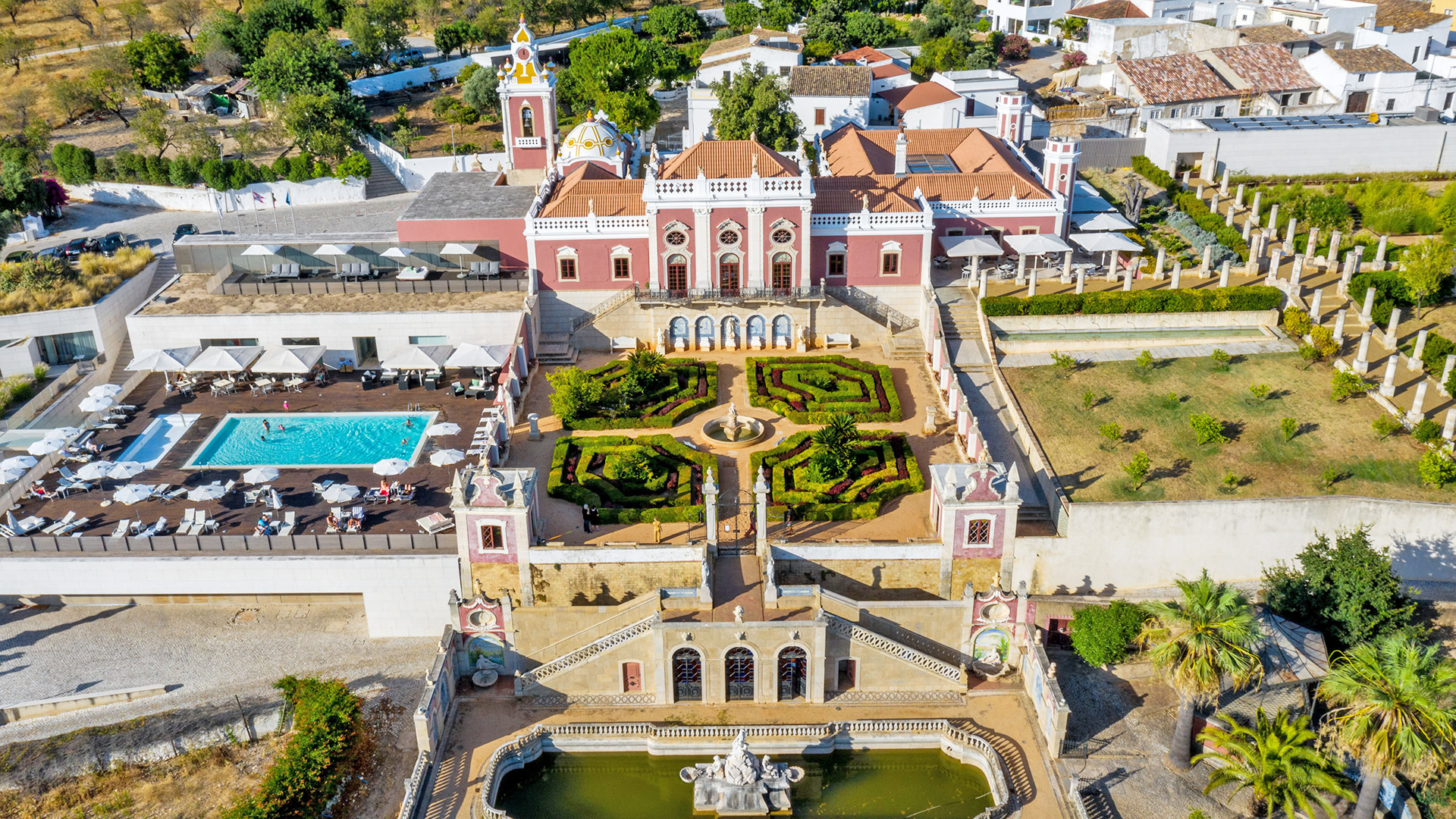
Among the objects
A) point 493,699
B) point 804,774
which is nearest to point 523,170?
point 493,699

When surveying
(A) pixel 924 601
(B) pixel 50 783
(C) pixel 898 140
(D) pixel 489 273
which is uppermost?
(C) pixel 898 140

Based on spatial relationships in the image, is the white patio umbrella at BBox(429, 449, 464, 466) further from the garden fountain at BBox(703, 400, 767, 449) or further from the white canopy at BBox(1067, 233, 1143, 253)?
the white canopy at BBox(1067, 233, 1143, 253)

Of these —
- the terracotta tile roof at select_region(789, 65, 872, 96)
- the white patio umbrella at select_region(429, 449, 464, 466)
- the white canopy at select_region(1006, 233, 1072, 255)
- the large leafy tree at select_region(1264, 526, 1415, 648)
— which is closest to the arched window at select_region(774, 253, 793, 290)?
the white canopy at select_region(1006, 233, 1072, 255)

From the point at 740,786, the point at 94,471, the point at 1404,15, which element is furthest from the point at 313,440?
the point at 1404,15

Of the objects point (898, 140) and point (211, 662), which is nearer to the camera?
point (211, 662)

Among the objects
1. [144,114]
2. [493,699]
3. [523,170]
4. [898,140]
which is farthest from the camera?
[144,114]

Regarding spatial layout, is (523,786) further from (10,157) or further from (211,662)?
(10,157)

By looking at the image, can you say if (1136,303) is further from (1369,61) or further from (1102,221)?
(1369,61)
